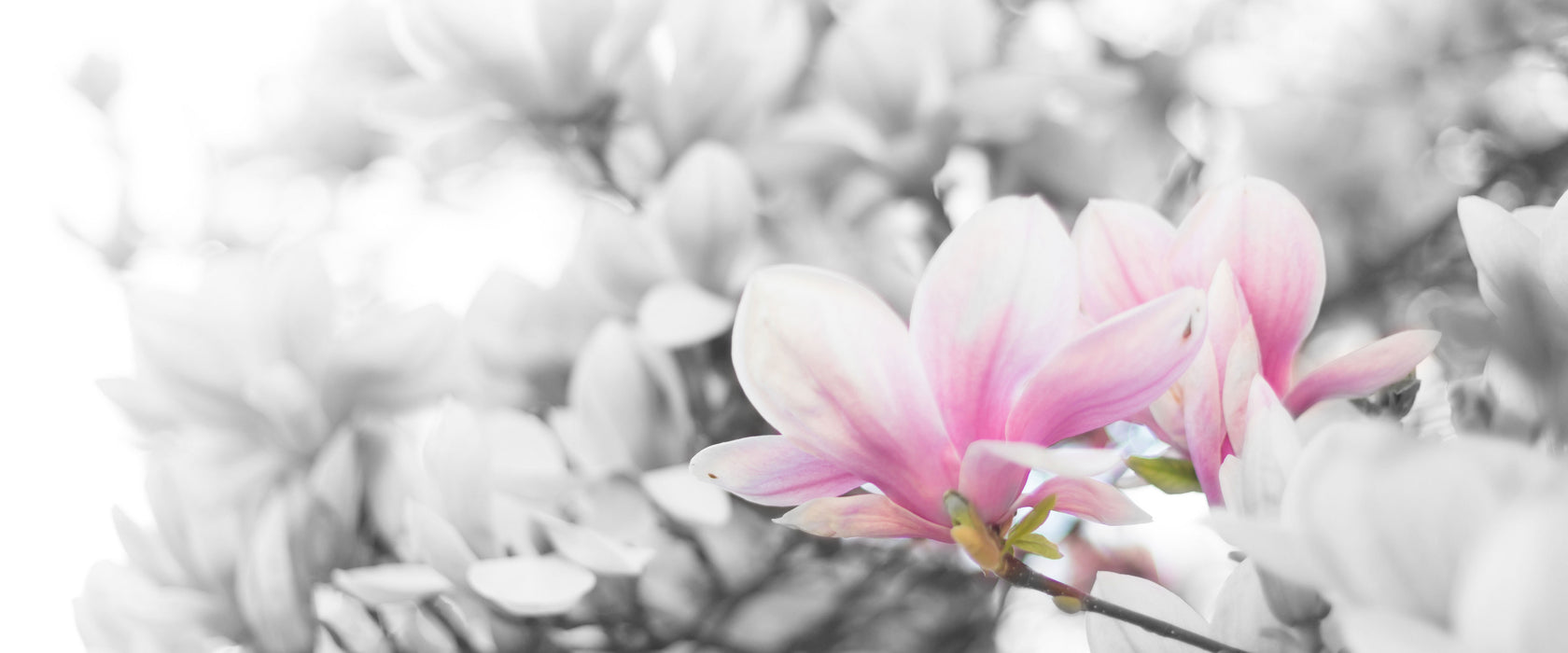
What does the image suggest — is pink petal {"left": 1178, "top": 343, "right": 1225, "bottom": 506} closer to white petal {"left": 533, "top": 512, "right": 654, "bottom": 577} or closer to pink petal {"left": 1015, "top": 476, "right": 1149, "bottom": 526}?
pink petal {"left": 1015, "top": 476, "right": 1149, "bottom": 526}

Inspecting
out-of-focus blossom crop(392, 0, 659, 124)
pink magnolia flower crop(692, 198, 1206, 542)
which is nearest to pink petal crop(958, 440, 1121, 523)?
pink magnolia flower crop(692, 198, 1206, 542)

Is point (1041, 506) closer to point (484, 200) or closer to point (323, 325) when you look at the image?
point (323, 325)

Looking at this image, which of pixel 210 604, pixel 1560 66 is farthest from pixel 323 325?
pixel 1560 66

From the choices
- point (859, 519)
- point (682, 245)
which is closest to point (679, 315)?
point (682, 245)

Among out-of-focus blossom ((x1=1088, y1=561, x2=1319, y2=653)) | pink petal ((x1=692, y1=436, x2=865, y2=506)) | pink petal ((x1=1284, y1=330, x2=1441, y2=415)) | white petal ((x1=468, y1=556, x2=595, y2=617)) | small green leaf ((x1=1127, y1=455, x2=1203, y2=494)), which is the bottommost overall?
white petal ((x1=468, y1=556, x2=595, y2=617))

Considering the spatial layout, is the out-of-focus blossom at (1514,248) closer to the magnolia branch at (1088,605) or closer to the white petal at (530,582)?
the magnolia branch at (1088,605)

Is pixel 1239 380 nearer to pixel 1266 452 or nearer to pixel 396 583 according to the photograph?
pixel 1266 452
